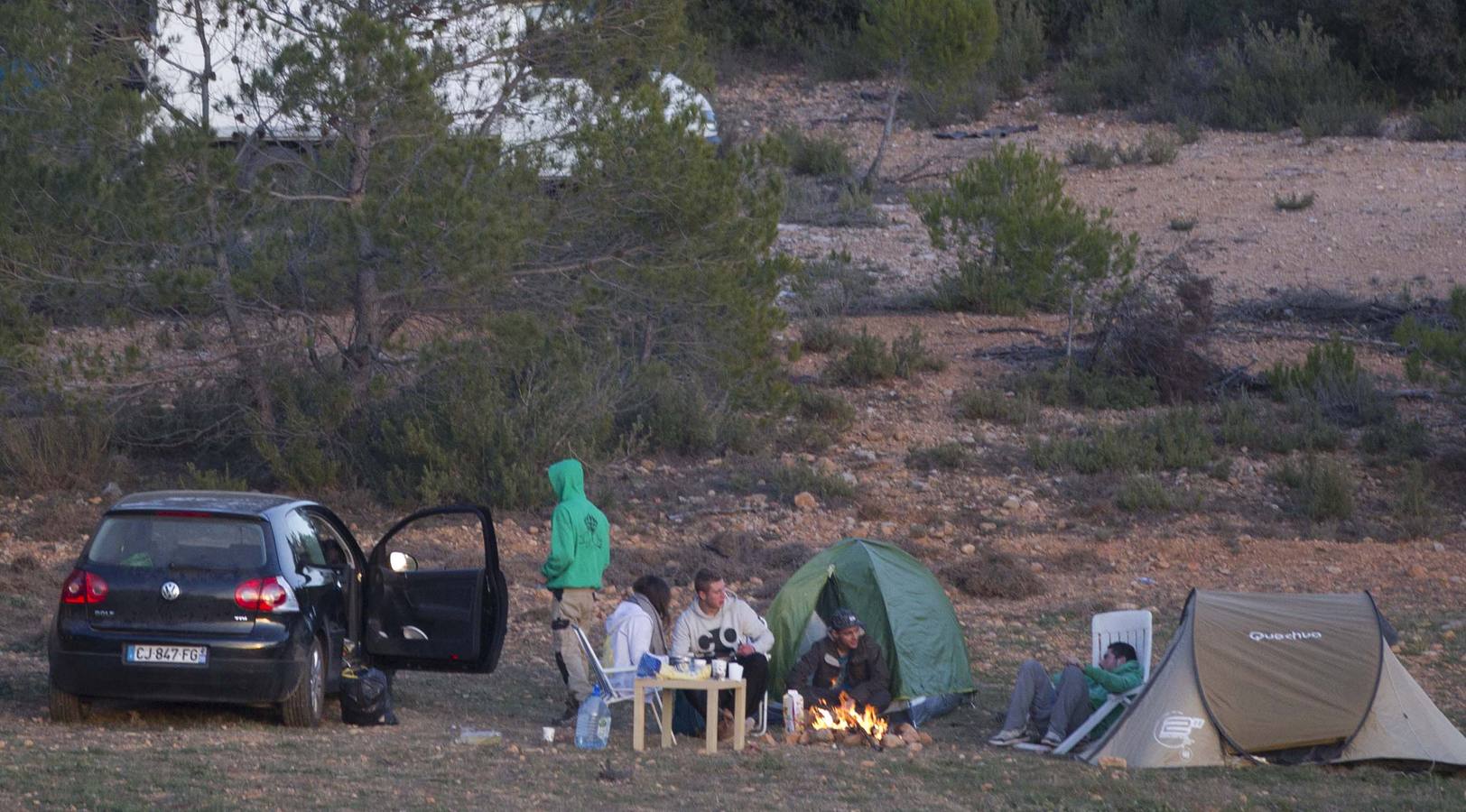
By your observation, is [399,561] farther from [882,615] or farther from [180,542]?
[882,615]

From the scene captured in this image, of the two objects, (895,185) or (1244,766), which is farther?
(895,185)

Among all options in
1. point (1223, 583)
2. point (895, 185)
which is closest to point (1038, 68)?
point (895, 185)

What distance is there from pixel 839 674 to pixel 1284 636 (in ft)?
8.23

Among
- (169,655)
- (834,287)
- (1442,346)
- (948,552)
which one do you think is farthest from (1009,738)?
(834,287)

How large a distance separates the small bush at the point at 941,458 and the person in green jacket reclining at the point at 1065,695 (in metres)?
7.67

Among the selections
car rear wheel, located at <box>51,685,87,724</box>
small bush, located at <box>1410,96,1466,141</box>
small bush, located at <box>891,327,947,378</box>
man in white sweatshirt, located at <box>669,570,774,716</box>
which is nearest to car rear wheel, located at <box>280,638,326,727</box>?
car rear wheel, located at <box>51,685,87,724</box>

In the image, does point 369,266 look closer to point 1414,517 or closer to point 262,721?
point 262,721

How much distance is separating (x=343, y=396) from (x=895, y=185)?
14.2m

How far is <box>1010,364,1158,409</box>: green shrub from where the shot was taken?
18.8 meters

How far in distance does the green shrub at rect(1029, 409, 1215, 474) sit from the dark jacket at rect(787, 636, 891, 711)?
796cm

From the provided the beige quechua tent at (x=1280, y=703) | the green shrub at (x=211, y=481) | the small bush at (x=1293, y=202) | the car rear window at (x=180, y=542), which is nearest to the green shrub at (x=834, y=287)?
the small bush at (x=1293, y=202)

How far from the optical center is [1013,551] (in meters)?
14.5

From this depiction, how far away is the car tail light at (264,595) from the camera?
311 inches

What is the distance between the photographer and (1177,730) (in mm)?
8039
